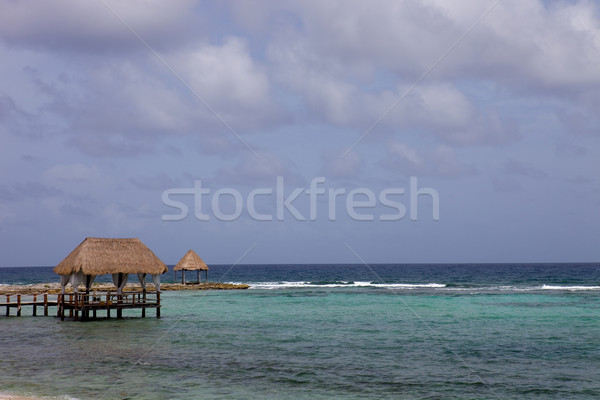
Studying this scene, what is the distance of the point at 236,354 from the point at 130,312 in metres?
17.9

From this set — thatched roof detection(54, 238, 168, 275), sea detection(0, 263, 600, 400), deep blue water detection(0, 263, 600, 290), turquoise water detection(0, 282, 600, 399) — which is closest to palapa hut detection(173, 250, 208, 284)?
deep blue water detection(0, 263, 600, 290)

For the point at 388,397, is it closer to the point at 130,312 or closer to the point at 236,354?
the point at 236,354

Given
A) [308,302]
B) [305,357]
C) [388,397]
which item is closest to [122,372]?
[305,357]

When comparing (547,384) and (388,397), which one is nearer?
(388,397)

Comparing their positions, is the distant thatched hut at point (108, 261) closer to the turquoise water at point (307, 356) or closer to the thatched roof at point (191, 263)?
the turquoise water at point (307, 356)

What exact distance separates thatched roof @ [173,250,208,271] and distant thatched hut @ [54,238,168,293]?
2729 cm

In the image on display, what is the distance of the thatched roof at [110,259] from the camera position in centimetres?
2925

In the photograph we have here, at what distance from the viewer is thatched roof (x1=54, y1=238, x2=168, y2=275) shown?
2925 cm

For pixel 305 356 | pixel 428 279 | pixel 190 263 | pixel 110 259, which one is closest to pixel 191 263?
pixel 190 263

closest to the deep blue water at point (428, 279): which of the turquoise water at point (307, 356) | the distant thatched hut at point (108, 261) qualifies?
the turquoise water at point (307, 356)

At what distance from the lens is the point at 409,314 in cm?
3431

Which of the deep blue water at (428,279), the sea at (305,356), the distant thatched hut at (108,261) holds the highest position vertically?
the distant thatched hut at (108,261)

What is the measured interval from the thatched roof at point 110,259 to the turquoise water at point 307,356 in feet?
8.57

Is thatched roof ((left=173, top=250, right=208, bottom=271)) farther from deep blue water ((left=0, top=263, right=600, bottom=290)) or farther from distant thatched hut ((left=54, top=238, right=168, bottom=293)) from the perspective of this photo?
distant thatched hut ((left=54, top=238, right=168, bottom=293))
